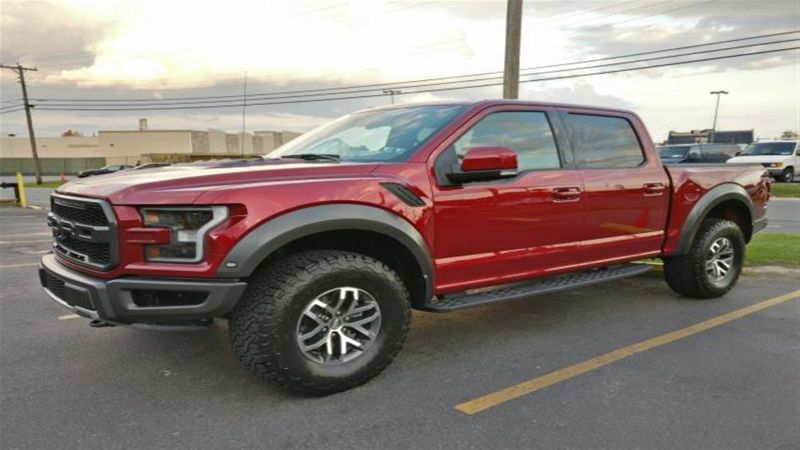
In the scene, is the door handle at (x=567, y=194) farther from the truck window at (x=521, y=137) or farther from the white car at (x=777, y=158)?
the white car at (x=777, y=158)

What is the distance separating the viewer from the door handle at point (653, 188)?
493 cm

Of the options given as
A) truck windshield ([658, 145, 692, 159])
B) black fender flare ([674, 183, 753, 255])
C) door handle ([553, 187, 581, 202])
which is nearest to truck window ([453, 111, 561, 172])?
door handle ([553, 187, 581, 202])

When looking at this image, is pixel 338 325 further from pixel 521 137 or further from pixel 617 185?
pixel 617 185

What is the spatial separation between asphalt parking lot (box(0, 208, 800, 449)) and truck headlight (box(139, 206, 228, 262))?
0.86m

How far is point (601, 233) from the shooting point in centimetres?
465

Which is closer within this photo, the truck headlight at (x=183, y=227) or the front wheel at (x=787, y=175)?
the truck headlight at (x=183, y=227)

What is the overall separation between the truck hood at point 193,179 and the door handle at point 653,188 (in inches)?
102

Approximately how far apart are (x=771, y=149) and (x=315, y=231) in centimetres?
2803

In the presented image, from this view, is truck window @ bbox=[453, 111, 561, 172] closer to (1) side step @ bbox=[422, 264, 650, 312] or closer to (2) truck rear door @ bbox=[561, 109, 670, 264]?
(2) truck rear door @ bbox=[561, 109, 670, 264]

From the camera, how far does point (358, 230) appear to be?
11.2ft

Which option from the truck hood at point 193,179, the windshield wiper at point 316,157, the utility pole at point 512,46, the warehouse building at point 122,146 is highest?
the utility pole at point 512,46

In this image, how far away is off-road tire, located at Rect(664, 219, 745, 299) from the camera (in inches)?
212

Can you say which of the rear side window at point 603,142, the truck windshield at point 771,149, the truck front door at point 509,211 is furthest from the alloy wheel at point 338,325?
the truck windshield at point 771,149

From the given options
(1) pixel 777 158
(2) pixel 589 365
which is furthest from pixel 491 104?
(1) pixel 777 158
